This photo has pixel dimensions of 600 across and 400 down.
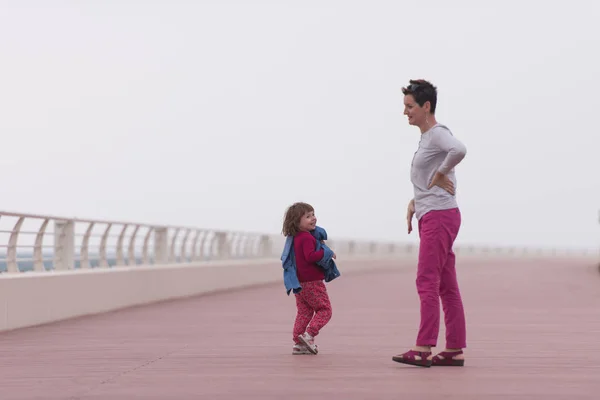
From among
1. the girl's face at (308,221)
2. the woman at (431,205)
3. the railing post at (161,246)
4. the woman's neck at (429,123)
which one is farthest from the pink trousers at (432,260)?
the railing post at (161,246)

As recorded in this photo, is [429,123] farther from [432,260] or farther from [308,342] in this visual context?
[308,342]

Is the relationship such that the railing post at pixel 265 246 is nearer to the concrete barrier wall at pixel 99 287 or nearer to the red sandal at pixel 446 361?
the concrete barrier wall at pixel 99 287

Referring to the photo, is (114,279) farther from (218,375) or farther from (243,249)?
(243,249)

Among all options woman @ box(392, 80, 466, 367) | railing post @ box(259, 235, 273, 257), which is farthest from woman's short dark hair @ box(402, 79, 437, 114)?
railing post @ box(259, 235, 273, 257)

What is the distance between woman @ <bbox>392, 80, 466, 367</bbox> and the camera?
8734 millimetres

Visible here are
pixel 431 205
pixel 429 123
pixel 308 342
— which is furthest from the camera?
pixel 308 342

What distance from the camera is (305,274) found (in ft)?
34.1

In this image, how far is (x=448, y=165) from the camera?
863 cm

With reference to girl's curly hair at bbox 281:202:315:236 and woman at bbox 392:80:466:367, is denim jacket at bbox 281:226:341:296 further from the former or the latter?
woman at bbox 392:80:466:367

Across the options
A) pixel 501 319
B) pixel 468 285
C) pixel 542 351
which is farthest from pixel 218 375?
pixel 468 285

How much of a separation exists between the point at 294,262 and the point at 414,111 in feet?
6.73

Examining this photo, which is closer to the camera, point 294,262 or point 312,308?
point 294,262

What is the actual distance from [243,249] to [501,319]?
52.2ft

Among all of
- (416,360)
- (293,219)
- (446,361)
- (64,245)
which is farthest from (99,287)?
(416,360)
